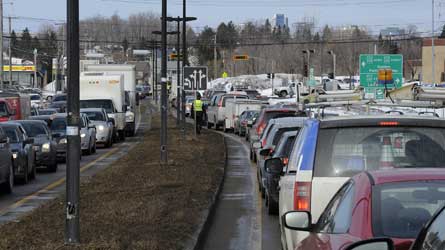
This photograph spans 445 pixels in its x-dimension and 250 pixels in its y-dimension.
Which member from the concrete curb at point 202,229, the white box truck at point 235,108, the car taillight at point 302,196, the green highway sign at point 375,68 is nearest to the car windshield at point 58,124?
the white box truck at point 235,108

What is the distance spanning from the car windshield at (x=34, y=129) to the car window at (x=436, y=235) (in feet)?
72.7

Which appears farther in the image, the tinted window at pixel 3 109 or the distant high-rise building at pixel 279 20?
the distant high-rise building at pixel 279 20

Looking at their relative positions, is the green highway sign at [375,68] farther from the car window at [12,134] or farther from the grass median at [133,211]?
the car window at [12,134]

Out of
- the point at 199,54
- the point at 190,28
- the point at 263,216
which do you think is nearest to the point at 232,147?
the point at 263,216

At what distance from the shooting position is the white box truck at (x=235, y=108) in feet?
143

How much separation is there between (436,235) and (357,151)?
3.88m

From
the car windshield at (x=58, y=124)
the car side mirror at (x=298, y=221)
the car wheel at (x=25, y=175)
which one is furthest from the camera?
the car windshield at (x=58, y=124)

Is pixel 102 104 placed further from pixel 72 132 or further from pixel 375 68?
pixel 72 132

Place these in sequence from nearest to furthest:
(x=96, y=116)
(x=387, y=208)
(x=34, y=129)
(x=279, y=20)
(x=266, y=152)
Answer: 1. (x=387, y=208)
2. (x=266, y=152)
3. (x=34, y=129)
4. (x=96, y=116)
5. (x=279, y=20)

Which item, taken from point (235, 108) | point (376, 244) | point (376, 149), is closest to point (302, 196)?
point (376, 149)

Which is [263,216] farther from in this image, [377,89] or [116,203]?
[377,89]

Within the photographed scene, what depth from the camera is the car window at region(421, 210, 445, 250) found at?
3738mm

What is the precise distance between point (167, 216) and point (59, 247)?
3.32m

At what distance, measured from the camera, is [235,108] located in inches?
1762
